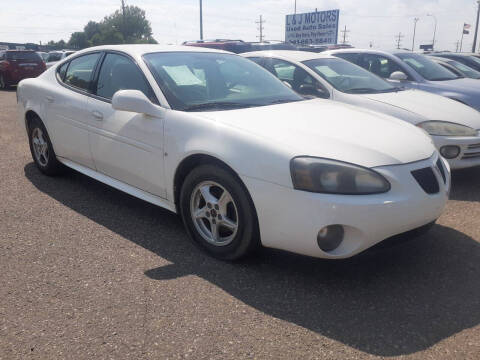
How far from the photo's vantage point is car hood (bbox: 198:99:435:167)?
9.30ft

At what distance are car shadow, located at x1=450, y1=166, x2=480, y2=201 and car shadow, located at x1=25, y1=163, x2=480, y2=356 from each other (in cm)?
112

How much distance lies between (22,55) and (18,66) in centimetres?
55

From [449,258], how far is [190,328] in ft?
6.48

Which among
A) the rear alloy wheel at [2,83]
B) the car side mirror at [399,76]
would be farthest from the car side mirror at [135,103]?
the rear alloy wheel at [2,83]

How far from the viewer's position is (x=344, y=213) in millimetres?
Result: 2648

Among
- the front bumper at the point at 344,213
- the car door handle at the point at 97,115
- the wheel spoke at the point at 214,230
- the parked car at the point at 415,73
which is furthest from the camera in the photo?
the parked car at the point at 415,73

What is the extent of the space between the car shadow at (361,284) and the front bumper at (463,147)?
141cm

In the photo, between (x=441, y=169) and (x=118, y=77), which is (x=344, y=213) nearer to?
(x=441, y=169)

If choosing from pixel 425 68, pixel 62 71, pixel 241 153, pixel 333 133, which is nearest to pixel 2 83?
pixel 62 71

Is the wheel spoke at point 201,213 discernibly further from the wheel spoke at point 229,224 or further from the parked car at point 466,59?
the parked car at point 466,59

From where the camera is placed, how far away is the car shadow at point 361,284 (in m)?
2.53

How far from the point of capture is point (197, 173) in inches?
127

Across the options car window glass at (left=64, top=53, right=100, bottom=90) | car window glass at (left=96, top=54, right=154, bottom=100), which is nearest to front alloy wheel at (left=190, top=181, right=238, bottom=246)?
car window glass at (left=96, top=54, right=154, bottom=100)

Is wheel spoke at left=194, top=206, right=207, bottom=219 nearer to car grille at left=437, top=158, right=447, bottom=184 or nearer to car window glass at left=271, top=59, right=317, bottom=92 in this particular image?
car grille at left=437, top=158, right=447, bottom=184
